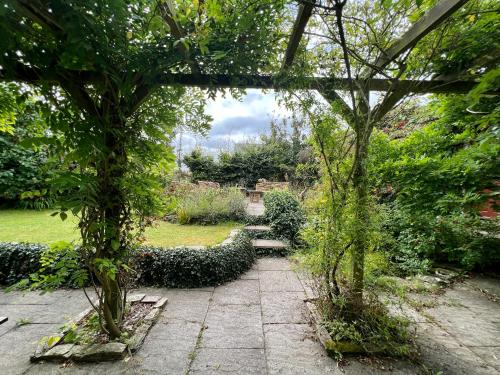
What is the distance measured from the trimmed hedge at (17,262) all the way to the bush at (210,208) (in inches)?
121

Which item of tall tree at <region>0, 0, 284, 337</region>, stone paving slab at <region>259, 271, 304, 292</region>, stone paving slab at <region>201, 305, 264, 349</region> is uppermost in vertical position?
tall tree at <region>0, 0, 284, 337</region>

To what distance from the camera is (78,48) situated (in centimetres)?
141

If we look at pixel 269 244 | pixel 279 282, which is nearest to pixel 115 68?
pixel 279 282

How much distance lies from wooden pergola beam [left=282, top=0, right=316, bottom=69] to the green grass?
3.28 meters

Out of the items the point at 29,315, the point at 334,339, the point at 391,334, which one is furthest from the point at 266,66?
the point at 29,315

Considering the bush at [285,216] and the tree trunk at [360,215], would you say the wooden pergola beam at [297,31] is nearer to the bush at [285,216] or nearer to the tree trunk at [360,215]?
the tree trunk at [360,215]

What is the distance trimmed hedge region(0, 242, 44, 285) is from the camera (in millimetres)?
3600

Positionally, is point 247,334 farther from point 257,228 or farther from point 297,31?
point 257,228

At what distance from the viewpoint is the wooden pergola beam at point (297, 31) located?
170cm

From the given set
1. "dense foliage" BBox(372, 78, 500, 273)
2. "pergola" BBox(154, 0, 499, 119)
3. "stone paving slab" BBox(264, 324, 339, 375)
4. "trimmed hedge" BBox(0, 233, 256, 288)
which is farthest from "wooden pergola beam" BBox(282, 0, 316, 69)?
"trimmed hedge" BBox(0, 233, 256, 288)

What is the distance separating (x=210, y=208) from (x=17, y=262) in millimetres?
3839

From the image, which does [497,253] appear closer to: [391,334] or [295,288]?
[391,334]

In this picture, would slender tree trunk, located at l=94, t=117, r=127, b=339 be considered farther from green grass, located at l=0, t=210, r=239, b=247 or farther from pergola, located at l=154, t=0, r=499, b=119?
green grass, located at l=0, t=210, r=239, b=247

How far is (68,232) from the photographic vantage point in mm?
5180
